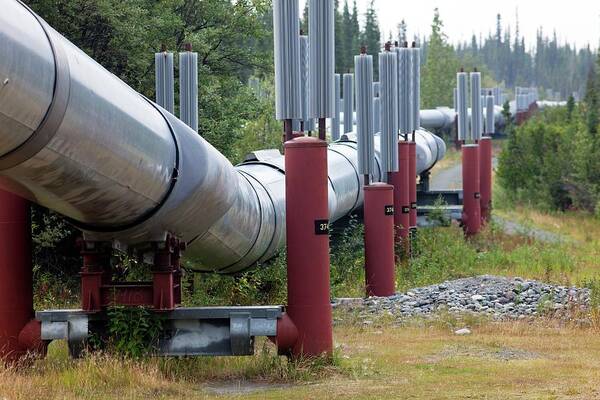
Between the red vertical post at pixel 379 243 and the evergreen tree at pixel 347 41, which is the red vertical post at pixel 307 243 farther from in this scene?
the evergreen tree at pixel 347 41

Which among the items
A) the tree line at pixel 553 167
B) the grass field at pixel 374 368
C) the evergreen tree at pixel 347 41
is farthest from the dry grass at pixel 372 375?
the evergreen tree at pixel 347 41

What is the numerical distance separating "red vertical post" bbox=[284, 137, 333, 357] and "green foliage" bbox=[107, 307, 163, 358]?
1.35m

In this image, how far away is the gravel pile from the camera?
17.4 m

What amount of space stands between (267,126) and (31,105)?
2666cm

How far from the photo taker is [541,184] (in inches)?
1768

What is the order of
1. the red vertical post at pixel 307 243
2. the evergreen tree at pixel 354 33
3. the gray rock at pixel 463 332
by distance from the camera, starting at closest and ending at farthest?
1. the red vertical post at pixel 307 243
2. the gray rock at pixel 463 332
3. the evergreen tree at pixel 354 33

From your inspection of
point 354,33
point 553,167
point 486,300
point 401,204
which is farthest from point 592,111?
point 354,33

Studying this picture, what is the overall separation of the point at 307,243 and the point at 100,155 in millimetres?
3112

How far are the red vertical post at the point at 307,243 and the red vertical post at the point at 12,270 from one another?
2458 millimetres

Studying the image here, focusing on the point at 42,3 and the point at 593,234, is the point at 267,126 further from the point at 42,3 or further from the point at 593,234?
the point at 42,3

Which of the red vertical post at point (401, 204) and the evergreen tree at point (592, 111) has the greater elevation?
the evergreen tree at point (592, 111)

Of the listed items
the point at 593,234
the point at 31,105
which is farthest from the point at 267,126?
Result: the point at 31,105

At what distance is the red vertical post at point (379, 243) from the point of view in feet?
63.7

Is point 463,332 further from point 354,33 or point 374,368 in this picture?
point 354,33
